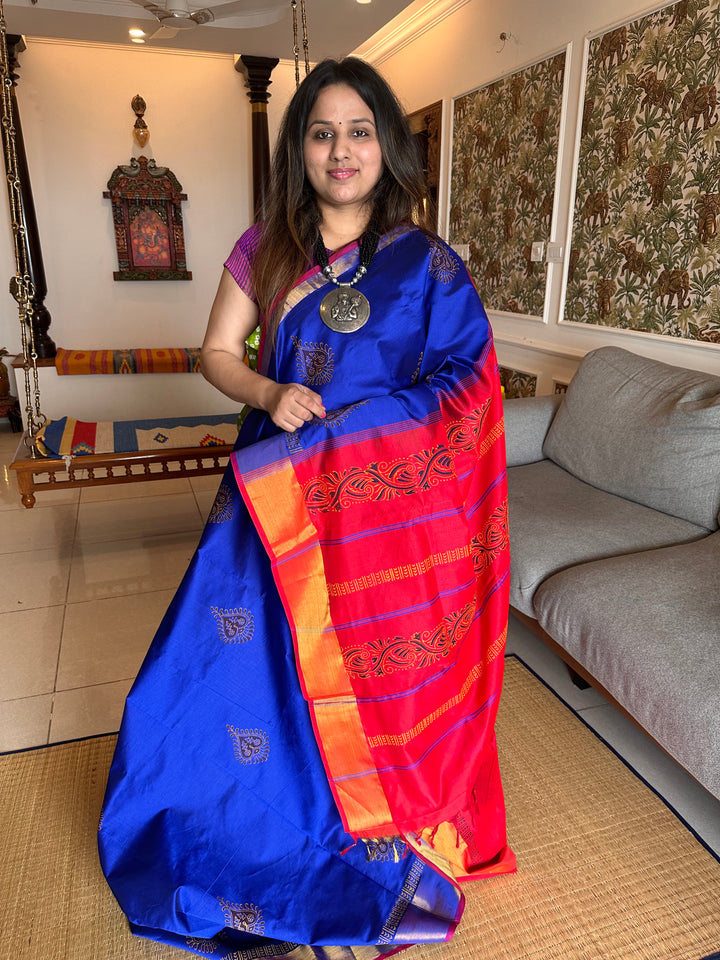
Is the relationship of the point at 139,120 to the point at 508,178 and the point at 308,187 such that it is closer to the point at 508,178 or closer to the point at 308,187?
the point at 508,178

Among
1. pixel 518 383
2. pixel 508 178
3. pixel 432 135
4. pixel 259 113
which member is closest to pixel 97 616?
pixel 518 383

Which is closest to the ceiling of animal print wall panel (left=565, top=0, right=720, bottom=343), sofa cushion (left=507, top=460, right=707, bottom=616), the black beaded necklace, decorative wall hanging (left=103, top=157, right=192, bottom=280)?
decorative wall hanging (left=103, top=157, right=192, bottom=280)

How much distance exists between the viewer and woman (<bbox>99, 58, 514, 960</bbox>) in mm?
1147

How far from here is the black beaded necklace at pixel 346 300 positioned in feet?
3.83

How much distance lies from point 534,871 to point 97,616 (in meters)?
1.73

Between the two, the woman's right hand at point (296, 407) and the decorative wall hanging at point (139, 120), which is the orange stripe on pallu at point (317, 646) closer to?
the woman's right hand at point (296, 407)

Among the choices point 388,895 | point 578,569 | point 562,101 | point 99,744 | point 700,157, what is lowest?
point 99,744

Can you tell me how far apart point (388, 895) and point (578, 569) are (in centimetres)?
94

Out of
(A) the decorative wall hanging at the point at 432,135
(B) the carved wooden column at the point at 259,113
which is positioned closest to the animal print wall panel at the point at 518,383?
(A) the decorative wall hanging at the point at 432,135

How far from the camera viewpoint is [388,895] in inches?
50.1

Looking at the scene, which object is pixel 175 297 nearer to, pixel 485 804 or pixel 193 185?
pixel 193 185

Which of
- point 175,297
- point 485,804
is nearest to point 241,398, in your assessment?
point 485,804

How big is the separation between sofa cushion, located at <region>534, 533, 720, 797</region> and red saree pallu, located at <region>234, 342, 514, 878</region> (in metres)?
0.43

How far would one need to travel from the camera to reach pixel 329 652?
3.85ft
